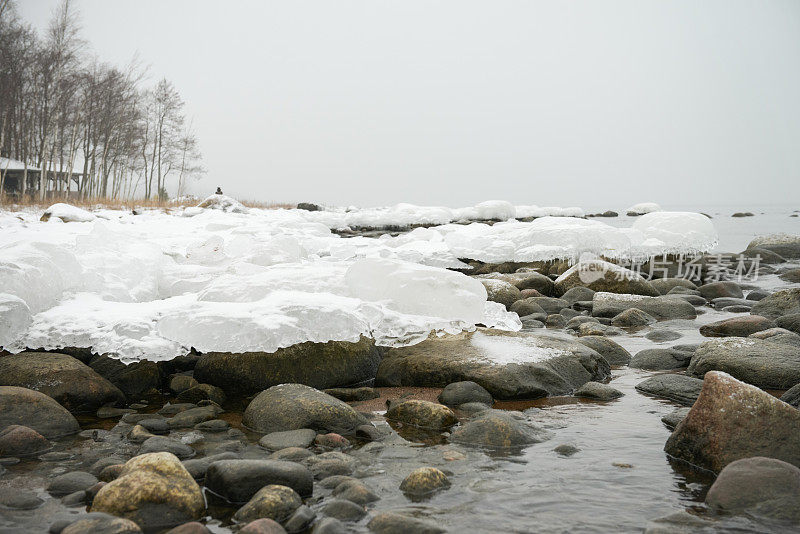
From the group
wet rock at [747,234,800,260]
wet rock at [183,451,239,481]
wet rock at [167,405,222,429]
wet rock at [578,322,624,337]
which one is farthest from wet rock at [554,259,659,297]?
wet rock at [747,234,800,260]

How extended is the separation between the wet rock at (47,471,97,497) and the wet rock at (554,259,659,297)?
8586 mm

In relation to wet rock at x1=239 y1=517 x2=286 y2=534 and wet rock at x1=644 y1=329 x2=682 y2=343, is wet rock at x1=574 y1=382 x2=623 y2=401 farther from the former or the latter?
wet rock at x1=239 y1=517 x2=286 y2=534

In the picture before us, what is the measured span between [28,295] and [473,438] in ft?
12.2

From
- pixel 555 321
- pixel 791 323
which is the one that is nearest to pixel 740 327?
pixel 791 323

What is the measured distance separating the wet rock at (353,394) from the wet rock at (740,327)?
4425 mm

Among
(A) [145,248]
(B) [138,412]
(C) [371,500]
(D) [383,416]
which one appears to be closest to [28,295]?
(B) [138,412]

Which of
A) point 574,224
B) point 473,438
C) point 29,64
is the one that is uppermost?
point 29,64

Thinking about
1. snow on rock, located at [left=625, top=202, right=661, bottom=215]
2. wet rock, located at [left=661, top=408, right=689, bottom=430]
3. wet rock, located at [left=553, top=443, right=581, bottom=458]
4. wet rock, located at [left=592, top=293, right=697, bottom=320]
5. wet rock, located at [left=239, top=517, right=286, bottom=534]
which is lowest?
wet rock, located at [left=239, top=517, right=286, bottom=534]

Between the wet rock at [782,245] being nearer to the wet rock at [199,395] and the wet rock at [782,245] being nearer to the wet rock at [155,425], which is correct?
the wet rock at [199,395]

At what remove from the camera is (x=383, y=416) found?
13.8 ft

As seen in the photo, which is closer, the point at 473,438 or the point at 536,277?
the point at 473,438

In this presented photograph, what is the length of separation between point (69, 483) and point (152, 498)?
0.57m

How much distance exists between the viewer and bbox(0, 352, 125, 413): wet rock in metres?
4.25

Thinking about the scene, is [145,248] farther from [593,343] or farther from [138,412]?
[593,343]
